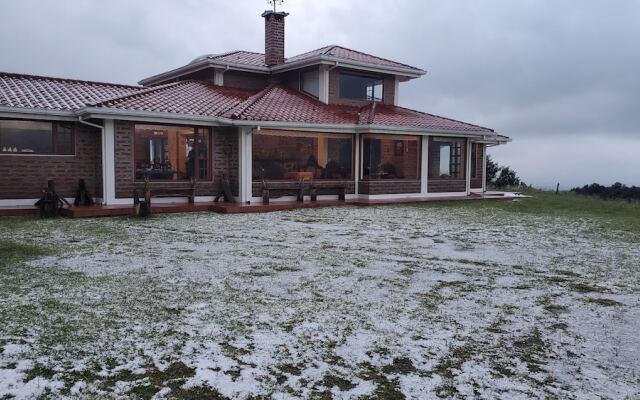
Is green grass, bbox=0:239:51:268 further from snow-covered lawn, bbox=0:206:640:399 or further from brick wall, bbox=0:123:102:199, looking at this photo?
brick wall, bbox=0:123:102:199

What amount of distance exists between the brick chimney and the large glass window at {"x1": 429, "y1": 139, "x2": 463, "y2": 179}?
6.52 m

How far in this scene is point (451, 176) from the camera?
717 inches

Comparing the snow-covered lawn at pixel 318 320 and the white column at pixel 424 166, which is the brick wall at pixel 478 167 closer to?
the white column at pixel 424 166

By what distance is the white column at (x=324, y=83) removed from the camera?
57.0 ft

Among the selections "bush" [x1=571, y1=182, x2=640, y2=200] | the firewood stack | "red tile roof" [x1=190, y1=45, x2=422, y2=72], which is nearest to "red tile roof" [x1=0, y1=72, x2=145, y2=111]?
the firewood stack

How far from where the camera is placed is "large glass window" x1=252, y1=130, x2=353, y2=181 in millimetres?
14438

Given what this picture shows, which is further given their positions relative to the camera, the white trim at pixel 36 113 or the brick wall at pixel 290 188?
the brick wall at pixel 290 188

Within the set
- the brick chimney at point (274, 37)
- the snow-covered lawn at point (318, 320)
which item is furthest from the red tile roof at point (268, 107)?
the snow-covered lawn at point (318, 320)

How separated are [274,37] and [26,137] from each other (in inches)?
375

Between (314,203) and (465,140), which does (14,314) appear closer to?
(314,203)

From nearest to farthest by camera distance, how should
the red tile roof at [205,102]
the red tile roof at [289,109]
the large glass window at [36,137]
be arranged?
the large glass window at [36,137]
the red tile roof at [205,102]
the red tile roof at [289,109]

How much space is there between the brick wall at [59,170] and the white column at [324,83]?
747 cm

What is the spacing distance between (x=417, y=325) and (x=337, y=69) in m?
14.5

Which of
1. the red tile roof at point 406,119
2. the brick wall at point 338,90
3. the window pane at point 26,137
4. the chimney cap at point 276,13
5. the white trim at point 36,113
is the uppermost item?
the chimney cap at point 276,13
